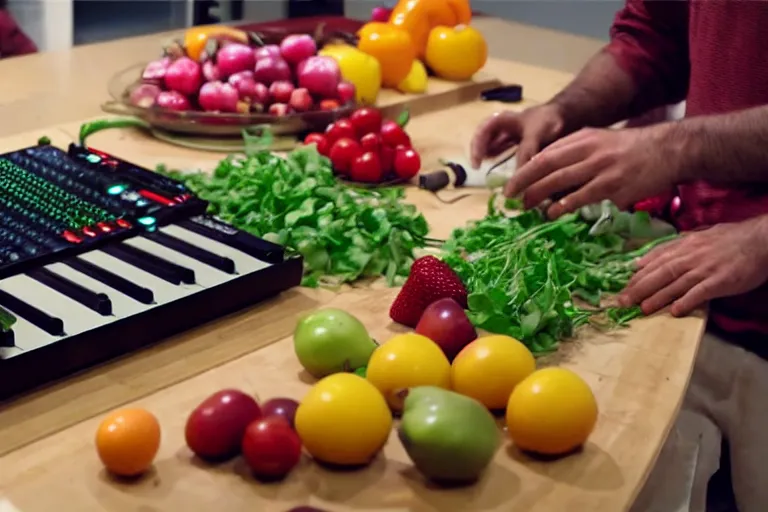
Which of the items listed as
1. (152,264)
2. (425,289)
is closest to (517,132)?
(425,289)

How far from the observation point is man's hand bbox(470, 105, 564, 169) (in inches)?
62.9

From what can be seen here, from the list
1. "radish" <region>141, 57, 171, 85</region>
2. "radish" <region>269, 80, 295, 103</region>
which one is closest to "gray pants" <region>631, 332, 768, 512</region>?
"radish" <region>269, 80, 295, 103</region>

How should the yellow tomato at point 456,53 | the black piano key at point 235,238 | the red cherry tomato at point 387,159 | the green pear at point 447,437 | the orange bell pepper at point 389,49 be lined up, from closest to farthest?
the green pear at point 447,437, the black piano key at point 235,238, the red cherry tomato at point 387,159, the orange bell pepper at point 389,49, the yellow tomato at point 456,53

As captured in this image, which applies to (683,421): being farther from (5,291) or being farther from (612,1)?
(612,1)

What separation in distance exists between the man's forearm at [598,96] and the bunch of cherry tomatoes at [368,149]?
0.30 meters

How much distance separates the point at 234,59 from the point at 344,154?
350mm

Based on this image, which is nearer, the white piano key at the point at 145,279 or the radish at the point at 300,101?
the white piano key at the point at 145,279

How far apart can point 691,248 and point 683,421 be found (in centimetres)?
35

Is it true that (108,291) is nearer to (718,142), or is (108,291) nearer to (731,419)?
(718,142)

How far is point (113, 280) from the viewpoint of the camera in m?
1.04

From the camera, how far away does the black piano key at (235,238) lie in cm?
113

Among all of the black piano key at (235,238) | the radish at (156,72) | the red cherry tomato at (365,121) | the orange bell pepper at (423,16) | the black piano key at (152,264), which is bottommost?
the black piano key at (152,264)

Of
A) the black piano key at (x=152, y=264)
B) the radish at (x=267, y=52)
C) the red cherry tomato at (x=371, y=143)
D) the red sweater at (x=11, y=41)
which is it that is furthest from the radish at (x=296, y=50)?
the red sweater at (x=11, y=41)

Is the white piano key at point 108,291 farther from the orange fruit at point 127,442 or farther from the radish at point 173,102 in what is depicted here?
the radish at point 173,102
